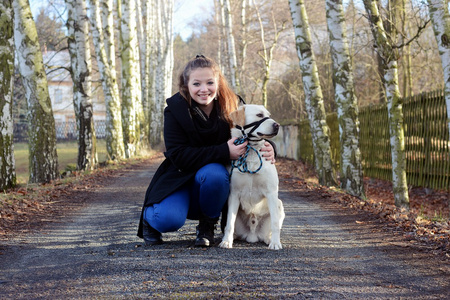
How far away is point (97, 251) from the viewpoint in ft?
14.6

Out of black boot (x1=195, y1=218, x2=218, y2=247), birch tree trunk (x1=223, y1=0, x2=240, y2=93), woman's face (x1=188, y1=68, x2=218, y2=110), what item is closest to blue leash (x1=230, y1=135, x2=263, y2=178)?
woman's face (x1=188, y1=68, x2=218, y2=110)

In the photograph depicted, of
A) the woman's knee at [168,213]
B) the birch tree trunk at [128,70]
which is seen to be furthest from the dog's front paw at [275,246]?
the birch tree trunk at [128,70]

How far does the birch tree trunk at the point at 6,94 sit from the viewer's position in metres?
8.71

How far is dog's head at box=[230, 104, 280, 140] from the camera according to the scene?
168 inches

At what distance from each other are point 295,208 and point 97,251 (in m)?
3.74

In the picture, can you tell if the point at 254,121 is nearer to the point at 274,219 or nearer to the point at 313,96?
the point at 274,219

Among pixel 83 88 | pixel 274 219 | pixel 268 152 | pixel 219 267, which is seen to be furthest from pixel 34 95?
pixel 219 267

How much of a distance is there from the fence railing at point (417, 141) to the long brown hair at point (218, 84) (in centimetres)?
696

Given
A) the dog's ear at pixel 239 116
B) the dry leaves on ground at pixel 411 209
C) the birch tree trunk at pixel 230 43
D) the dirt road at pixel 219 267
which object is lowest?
the dry leaves on ground at pixel 411 209

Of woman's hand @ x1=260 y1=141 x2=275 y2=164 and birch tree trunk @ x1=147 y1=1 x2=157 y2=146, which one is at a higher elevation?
birch tree trunk @ x1=147 y1=1 x2=157 y2=146

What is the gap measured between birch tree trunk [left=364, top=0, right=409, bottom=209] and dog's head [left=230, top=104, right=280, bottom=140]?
5.38 meters

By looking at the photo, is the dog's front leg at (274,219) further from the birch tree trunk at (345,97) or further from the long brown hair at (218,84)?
the birch tree trunk at (345,97)

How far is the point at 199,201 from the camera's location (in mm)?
4586

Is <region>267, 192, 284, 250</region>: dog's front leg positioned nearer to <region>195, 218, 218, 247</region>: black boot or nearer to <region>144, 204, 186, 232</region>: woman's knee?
<region>195, 218, 218, 247</region>: black boot
